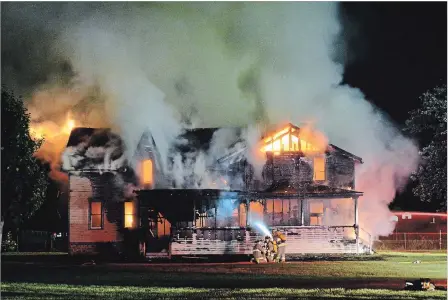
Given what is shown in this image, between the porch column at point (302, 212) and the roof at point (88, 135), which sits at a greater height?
the roof at point (88, 135)

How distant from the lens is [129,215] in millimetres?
42938

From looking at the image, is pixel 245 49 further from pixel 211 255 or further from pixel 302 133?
pixel 211 255

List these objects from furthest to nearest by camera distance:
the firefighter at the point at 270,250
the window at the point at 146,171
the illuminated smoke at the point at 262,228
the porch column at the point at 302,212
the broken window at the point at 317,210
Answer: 1. the broken window at the point at 317,210
2. the window at the point at 146,171
3. the porch column at the point at 302,212
4. the illuminated smoke at the point at 262,228
5. the firefighter at the point at 270,250

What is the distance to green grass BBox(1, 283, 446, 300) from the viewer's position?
2050cm

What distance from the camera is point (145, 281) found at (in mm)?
24875

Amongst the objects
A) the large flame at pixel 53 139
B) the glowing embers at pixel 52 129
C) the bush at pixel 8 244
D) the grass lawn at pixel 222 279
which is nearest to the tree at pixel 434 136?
the grass lawn at pixel 222 279

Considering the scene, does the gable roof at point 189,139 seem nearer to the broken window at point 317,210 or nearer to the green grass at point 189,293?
the broken window at point 317,210

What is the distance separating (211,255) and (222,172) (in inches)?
238

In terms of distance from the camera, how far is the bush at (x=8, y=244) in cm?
4467

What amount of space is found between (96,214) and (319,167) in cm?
1242

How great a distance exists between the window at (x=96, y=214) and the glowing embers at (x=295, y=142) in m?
9.35

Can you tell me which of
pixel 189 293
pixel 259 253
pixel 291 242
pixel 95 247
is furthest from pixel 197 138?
pixel 189 293

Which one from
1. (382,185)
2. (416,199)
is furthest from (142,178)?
(416,199)

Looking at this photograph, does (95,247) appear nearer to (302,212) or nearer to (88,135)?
(88,135)
